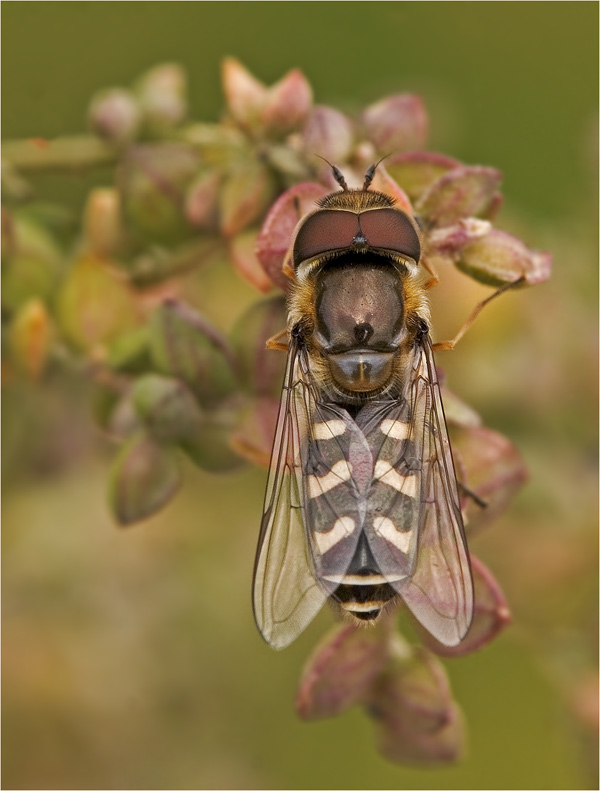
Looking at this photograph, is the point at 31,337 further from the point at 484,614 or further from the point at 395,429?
the point at 484,614

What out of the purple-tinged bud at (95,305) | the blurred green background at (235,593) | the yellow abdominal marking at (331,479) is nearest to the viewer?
the yellow abdominal marking at (331,479)

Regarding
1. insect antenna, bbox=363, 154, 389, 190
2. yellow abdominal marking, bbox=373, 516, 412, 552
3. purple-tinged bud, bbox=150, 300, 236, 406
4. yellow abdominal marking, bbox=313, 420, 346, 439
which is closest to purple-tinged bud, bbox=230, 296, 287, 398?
purple-tinged bud, bbox=150, 300, 236, 406

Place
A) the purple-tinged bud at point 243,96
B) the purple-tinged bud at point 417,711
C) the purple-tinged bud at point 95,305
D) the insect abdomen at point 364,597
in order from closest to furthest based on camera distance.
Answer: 1. the insect abdomen at point 364,597
2. the purple-tinged bud at point 417,711
3. the purple-tinged bud at point 243,96
4. the purple-tinged bud at point 95,305

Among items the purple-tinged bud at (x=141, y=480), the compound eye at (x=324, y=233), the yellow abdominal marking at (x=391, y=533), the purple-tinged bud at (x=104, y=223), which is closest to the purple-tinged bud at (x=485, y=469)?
the yellow abdominal marking at (x=391, y=533)

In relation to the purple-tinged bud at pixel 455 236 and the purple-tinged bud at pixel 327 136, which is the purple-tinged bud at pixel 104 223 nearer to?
the purple-tinged bud at pixel 327 136

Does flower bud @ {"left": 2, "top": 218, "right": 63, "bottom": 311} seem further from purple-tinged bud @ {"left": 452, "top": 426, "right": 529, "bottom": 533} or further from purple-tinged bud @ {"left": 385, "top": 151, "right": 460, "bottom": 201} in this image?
purple-tinged bud @ {"left": 452, "top": 426, "right": 529, "bottom": 533}
